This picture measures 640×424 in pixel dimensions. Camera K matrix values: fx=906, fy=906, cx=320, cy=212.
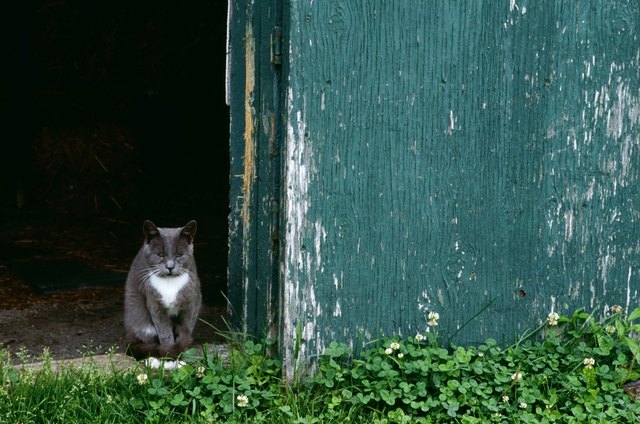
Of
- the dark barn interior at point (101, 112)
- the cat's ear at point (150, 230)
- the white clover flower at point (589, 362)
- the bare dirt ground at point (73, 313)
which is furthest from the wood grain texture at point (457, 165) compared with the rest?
the dark barn interior at point (101, 112)

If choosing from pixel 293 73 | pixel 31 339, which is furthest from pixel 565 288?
pixel 31 339

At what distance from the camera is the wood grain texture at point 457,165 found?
148 inches

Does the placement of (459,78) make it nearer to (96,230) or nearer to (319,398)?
(319,398)

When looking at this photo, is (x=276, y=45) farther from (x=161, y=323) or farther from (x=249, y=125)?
(x=161, y=323)

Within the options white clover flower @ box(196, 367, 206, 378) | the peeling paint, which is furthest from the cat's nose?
white clover flower @ box(196, 367, 206, 378)

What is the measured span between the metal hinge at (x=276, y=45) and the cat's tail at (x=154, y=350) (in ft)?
4.73

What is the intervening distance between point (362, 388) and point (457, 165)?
104cm

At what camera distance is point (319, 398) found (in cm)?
376

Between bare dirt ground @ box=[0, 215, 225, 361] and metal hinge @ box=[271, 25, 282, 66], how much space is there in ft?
4.88

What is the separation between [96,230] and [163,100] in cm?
170

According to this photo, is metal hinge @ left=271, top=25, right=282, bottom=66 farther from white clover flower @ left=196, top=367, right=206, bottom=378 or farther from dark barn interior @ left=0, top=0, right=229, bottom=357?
dark barn interior @ left=0, top=0, right=229, bottom=357

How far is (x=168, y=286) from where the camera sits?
4328 millimetres

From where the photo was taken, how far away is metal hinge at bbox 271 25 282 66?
12.4ft

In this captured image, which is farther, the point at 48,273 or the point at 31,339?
the point at 48,273
